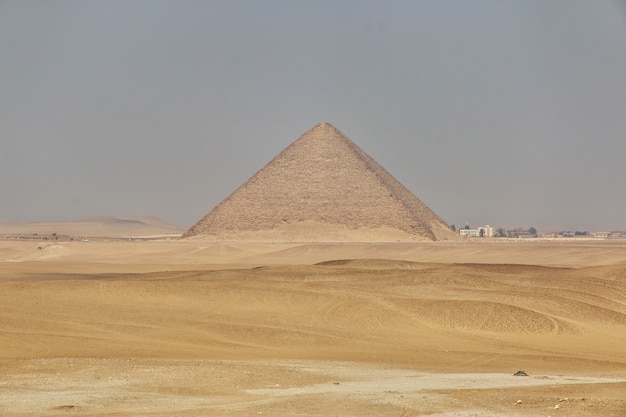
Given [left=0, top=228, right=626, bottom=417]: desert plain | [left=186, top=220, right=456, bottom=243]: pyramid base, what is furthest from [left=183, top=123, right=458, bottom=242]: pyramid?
[left=0, top=228, right=626, bottom=417]: desert plain

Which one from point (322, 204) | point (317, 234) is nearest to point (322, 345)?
point (317, 234)

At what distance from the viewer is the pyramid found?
314 feet

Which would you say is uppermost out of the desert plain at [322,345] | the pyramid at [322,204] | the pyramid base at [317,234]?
the pyramid at [322,204]

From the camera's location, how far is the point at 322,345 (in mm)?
18469

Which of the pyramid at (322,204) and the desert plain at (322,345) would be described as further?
the pyramid at (322,204)

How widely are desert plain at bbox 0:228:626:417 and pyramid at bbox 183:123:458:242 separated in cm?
6066

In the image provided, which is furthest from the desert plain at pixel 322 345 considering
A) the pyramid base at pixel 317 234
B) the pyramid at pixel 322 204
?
the pyramid at pixel 322 204

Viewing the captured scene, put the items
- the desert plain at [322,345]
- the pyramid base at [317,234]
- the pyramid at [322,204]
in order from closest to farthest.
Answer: the desert plain at [322,345], the pyramid base at [317,234], the pyramid at [322,204]

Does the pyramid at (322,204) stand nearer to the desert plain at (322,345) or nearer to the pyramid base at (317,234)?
the pyramid base at (317,234)

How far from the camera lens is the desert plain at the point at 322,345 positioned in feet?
37.0

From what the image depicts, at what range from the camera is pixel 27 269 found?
142 feet

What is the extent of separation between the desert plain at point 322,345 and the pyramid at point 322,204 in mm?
60657

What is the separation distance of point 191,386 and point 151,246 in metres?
65.7

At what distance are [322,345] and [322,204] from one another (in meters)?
81.9
